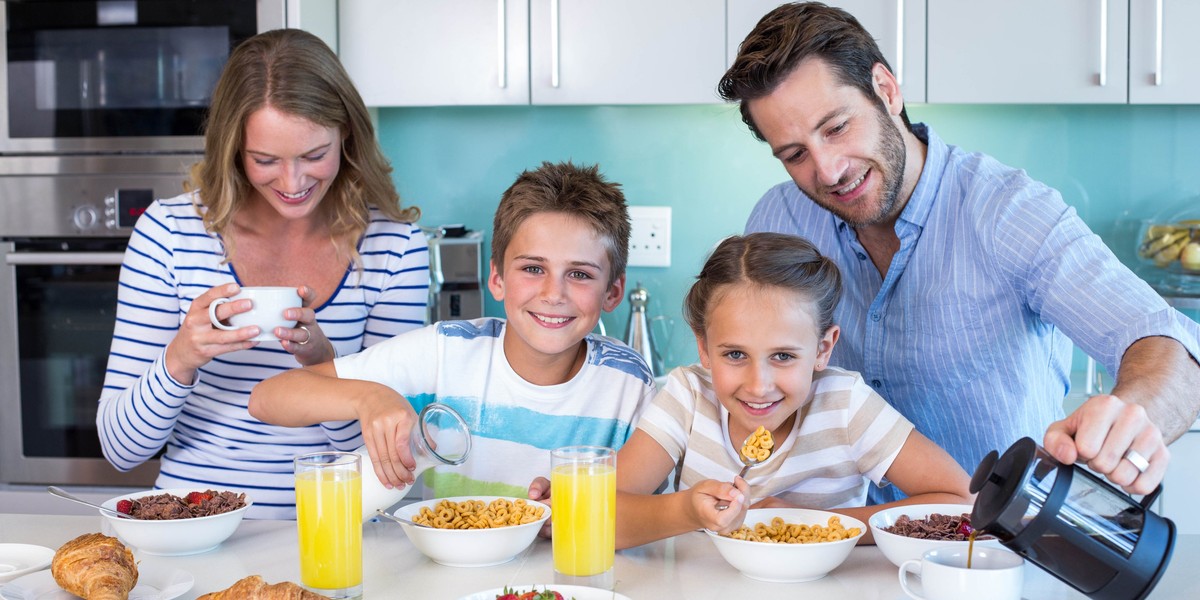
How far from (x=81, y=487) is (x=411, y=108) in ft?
4.40

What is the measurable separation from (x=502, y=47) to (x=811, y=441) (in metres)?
1.56

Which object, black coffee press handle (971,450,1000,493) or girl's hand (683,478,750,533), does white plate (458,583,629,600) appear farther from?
black coffee press handle (971,450,1000,493)

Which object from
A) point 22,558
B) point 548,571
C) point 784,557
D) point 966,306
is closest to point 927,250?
point 966,306

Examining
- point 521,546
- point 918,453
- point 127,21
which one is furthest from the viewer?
point 127,21

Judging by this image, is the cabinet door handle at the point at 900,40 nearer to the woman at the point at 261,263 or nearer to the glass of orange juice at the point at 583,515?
the woman at the point at 261,263

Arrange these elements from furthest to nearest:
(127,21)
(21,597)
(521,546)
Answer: (127,21), (521,546), (21,597)

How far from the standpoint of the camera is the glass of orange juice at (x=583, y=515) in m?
1.19

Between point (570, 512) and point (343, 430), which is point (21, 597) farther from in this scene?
point (343, 430)

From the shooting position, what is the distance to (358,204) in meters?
1.90

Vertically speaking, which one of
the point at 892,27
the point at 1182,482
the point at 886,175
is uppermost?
the point at 892,27

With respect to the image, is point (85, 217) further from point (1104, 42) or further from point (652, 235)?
point (1104, 42)

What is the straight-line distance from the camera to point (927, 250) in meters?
1.69

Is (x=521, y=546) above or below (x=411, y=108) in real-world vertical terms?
below

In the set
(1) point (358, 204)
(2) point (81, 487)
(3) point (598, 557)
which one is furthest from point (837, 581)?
(2) point (81, 487)
